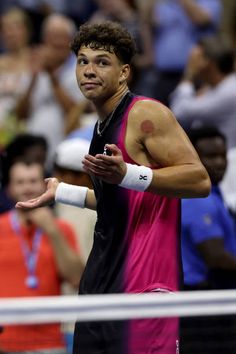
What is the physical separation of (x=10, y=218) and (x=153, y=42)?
14.7 feet

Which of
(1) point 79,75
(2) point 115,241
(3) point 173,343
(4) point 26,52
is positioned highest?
(4) point 26,52

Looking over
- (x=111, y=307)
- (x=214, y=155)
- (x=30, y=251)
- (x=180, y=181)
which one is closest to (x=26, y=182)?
(x=30, y=251)

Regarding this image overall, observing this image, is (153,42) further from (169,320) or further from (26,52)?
(169,320)

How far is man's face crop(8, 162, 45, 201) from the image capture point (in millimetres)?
7598

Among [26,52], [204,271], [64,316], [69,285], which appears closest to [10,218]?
[69,285]

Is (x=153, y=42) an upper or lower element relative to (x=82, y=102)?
upper

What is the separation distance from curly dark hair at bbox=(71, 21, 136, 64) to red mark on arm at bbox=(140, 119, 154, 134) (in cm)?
38

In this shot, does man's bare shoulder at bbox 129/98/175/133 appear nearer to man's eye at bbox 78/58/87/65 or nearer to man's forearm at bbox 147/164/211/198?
man's forearm at bbox 147/164/211/198

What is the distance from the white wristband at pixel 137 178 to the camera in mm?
4914

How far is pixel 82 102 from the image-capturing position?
10297 mm

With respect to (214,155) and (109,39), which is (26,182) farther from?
(109,39)

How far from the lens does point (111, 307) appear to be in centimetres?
448

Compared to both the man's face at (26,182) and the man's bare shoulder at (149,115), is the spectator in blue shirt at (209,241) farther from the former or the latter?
the man's bare shoulder at (149,115)

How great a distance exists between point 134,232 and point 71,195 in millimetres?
522
